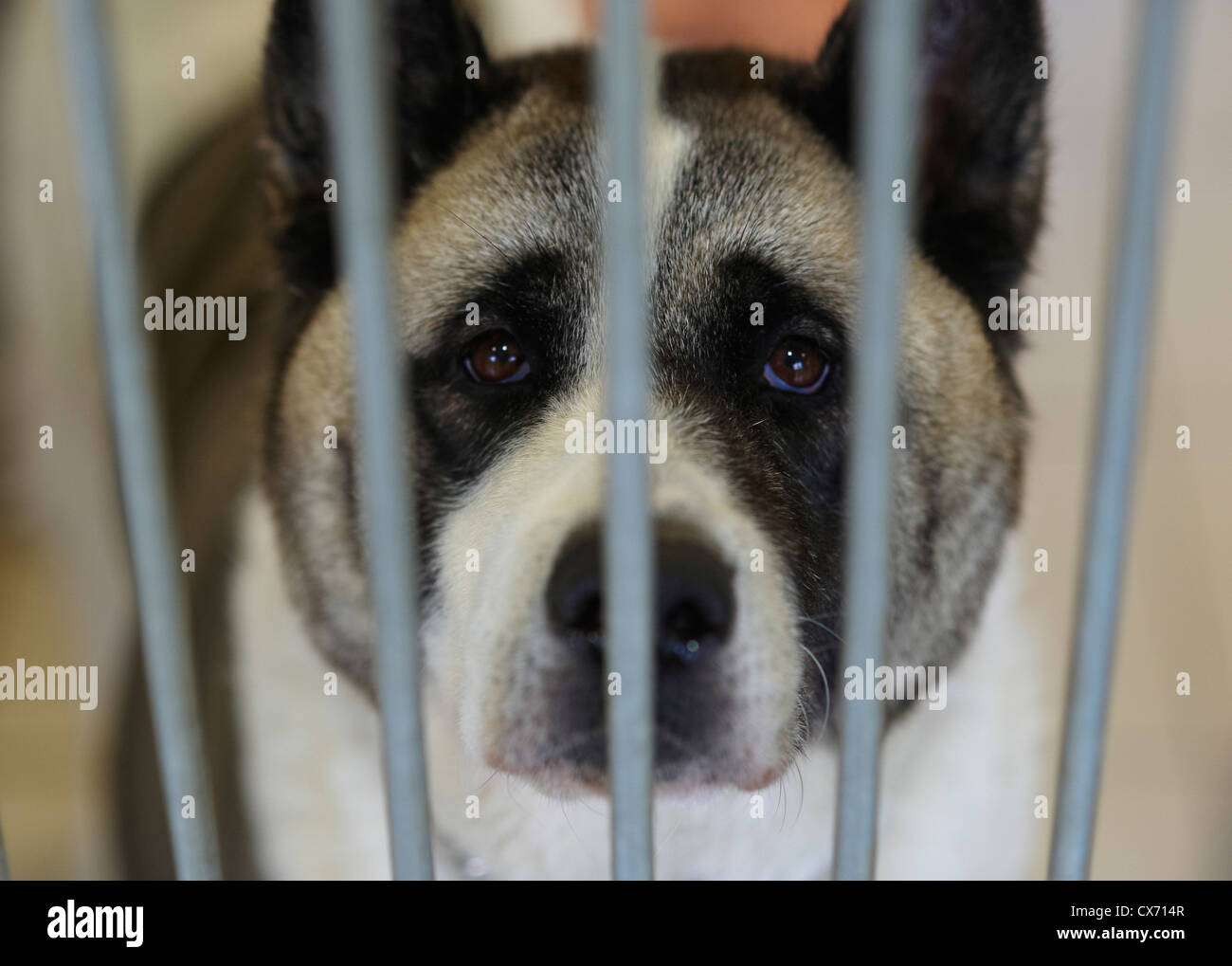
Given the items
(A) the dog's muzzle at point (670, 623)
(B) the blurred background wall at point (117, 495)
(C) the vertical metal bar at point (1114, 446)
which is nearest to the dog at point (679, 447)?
(A) the dog's muzzle at point (670, 623)

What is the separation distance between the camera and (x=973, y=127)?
4.06 feet

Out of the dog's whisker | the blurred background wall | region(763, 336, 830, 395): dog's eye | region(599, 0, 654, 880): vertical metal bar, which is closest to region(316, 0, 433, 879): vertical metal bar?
region(599, 0, 654, 880): vertical metal bar

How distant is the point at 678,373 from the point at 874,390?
1.35 ft

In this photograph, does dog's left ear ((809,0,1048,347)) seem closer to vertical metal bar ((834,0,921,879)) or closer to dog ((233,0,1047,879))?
dog ((233,0,1047,879))

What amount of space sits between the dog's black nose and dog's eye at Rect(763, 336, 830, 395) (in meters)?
0.32

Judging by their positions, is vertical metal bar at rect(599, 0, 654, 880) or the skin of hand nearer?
vertical metal bar at rect(599, 0, 654, 880)

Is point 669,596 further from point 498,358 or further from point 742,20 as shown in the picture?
point 742,20

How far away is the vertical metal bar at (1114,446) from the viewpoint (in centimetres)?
68

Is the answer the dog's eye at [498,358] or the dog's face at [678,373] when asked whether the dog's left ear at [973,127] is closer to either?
the dog's face at [678,373]

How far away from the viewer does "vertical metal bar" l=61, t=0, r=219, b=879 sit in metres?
0.69

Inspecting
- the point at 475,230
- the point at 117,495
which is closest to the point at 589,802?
the point at 475,230
